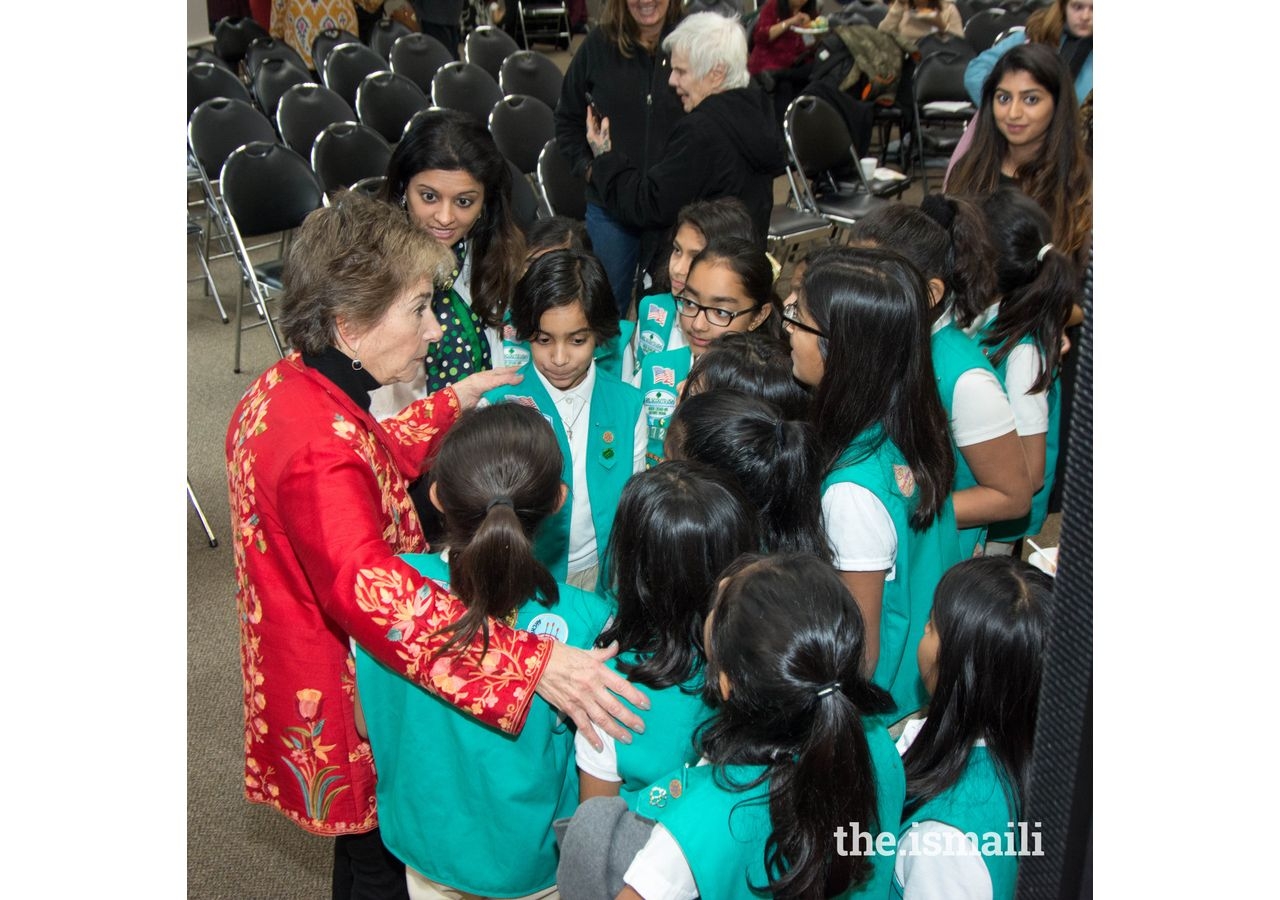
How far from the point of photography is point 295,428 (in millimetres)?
1396

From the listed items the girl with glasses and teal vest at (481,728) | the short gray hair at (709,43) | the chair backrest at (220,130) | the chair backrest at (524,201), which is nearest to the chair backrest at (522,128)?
the chair backrest at (524,201)

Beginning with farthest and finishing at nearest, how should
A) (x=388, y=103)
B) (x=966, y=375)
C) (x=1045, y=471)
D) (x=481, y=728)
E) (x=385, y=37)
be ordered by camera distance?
(x=385, y=37)
(x=388, y=103)
(x=1045, y=471)
(x=966, y=375)
(x=481, y=728)

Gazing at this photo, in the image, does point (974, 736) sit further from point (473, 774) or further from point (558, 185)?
point (558, 185)

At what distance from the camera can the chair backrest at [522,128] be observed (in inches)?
201

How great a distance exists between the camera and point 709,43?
9.90ft

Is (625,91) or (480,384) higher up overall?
(625,91)

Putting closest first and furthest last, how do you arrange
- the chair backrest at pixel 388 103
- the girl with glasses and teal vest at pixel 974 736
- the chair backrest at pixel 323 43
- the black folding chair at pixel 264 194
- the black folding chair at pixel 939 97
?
the girl with glasses and teal vest at pixel 974 736, the black folding chair at pixel 264 194, the chair backrest at pixel 388 103, the black folding chair at pixel 939 97, the chair backrest at pixel 323 43

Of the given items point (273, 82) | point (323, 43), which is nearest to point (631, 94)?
point (273, 82)

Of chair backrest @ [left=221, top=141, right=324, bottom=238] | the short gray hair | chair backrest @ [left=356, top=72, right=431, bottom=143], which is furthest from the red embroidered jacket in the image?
chair backrest @ [left=356, top=72, right=431, bottom=143]

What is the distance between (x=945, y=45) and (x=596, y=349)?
5.05 meters

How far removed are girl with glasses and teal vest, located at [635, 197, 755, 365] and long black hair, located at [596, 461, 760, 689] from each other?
49.9 inches

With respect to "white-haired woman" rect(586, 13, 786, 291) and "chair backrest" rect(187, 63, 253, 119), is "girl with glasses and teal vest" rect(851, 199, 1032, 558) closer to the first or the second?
"white-haired woman" rect(586, 13, 786, 291)

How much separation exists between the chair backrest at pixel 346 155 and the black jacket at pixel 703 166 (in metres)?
1.56

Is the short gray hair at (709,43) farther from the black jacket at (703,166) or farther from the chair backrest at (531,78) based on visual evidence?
the chair backrest at (531,78)
